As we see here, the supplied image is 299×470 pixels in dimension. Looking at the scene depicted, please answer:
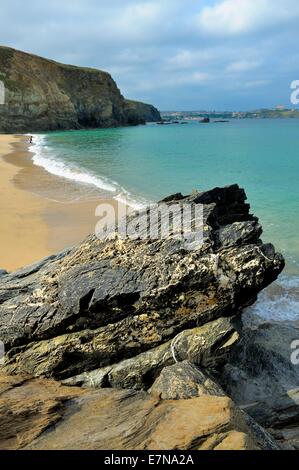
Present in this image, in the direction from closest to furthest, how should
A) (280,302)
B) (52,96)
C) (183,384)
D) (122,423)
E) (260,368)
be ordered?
(122,423), (183,384), (260,368), (280,302), (52,96)

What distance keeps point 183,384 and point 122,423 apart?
1032 millimetres

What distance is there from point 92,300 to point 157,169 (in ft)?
97.9

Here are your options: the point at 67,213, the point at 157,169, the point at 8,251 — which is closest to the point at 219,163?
the point at 157,169

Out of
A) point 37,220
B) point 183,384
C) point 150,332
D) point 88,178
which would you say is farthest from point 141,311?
point 88,178

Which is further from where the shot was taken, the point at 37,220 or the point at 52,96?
the point at 52,96

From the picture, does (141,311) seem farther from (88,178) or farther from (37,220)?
(88,178)

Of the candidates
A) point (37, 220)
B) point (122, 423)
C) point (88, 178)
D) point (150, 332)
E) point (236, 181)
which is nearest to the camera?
point (122, 423)

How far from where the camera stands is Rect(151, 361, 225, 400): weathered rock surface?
485cm

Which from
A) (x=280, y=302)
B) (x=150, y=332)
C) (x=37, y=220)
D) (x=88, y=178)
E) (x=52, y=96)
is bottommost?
(x=280, y=302)

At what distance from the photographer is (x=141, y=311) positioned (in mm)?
6035

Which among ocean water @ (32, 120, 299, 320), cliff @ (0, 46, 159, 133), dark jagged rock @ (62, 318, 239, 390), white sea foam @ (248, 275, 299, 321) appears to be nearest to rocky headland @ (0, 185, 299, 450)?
dark jagged rock @ (62, 318, 239, 390)

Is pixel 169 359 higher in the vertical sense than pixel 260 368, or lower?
higher

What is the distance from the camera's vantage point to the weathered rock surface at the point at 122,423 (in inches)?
151
